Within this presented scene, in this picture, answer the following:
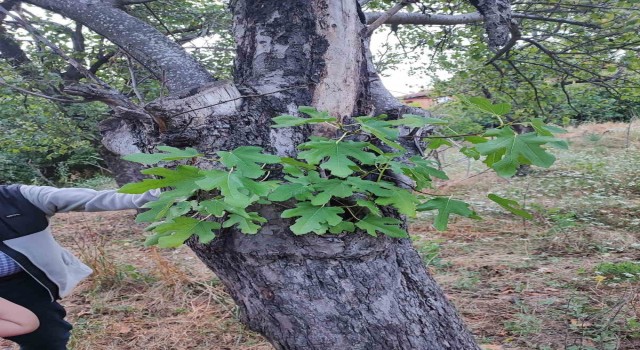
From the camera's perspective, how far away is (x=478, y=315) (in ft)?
10.7

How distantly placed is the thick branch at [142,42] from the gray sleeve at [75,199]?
0.50 metres

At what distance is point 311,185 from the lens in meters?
1.23

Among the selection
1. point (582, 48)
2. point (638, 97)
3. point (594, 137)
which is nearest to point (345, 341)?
point (582, 48)

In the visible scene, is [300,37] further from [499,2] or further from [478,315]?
[478,315]

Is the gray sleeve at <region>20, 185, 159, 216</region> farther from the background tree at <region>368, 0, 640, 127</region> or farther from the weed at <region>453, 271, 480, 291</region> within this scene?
the weed at <region>453, 271, 480, 291</region>

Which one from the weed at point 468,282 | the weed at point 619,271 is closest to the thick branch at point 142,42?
the weed at point 468,282

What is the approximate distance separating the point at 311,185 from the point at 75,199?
1396 mm

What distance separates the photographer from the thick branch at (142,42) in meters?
1.83

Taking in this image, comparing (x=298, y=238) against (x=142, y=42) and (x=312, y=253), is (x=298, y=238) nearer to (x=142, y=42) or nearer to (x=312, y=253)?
(x=312, y=253)

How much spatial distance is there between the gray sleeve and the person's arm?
0.48 m

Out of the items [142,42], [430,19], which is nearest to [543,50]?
Result: [430,19]

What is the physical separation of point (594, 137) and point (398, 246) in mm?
13714

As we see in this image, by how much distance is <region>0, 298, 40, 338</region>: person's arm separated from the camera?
1708 millimetres

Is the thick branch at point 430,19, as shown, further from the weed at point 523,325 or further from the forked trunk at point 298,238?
the weed at point 523,325
